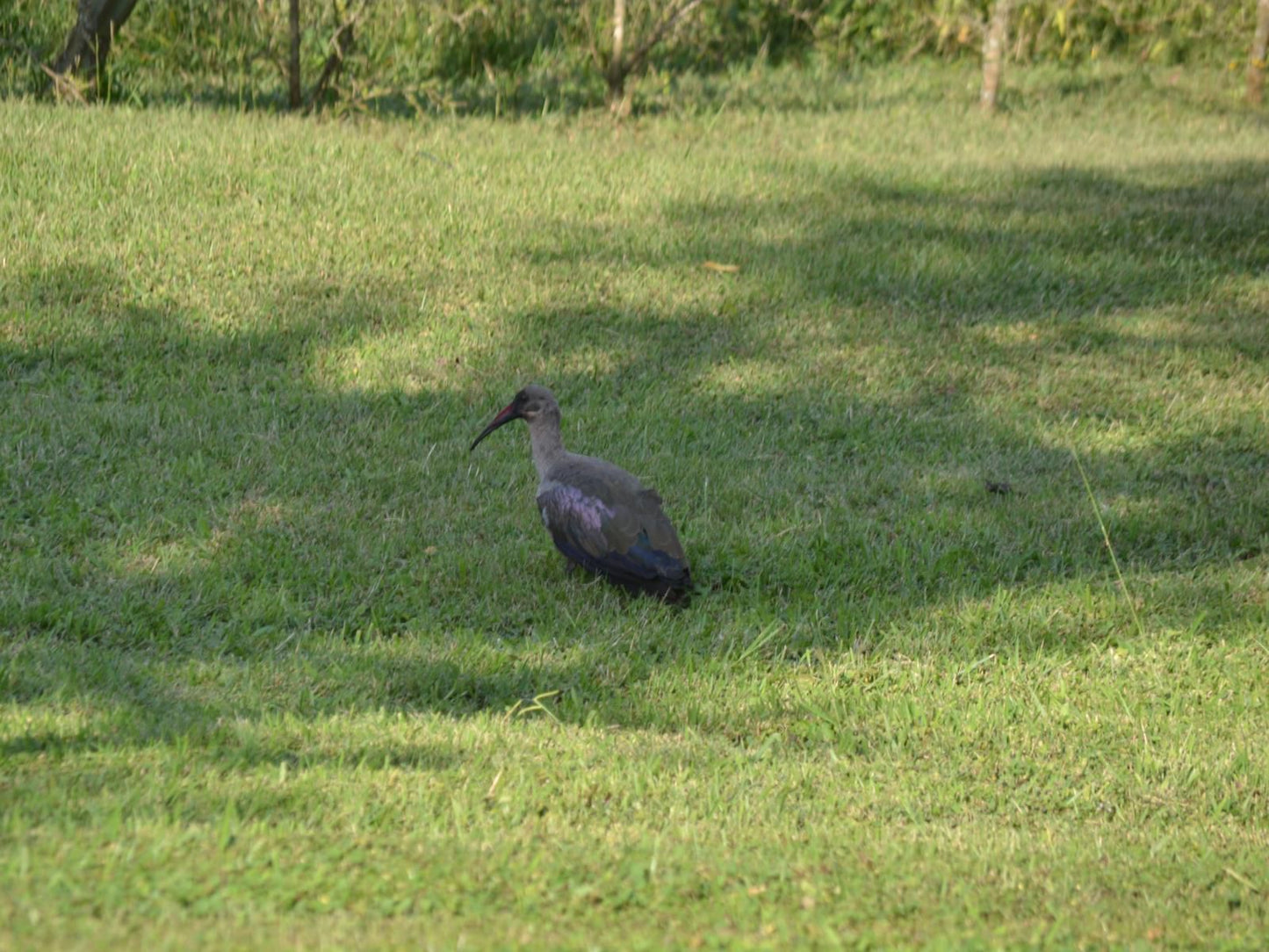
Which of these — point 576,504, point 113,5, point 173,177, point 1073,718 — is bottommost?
point 1073,718

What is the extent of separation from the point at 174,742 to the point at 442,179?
22.7 feet

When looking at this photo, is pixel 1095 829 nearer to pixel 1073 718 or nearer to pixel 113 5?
pixel 1073 718

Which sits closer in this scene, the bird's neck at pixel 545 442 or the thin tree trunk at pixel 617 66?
the bird's neck at pixel 545 442

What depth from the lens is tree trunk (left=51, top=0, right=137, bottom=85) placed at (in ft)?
36.9

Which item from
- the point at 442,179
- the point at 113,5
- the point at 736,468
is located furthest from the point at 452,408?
the point at 113,5

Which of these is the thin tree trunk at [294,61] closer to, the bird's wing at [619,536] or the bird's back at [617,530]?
the bird's back at [617,530]

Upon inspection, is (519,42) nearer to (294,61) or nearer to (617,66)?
(617,66)

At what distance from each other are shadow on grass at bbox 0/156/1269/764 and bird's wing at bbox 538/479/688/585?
7.5 inches

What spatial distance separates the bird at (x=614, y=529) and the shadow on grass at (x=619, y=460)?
0.18 m

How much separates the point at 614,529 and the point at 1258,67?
42.7ft

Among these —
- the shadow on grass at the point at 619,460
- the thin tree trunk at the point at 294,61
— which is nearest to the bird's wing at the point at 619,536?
the shadow on grass at the point at 619,460

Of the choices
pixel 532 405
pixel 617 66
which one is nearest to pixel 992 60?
pixel 617 66

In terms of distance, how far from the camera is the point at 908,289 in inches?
388

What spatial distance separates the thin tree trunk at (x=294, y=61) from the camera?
11.5 meters
